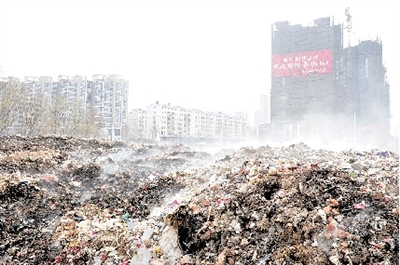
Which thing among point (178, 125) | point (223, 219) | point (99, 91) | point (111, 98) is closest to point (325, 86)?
point (178, 125)

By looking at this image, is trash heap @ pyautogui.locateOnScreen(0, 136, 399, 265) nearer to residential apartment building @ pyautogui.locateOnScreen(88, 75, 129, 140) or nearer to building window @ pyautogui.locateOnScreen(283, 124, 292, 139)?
building window @ pyautogui.locateOnScreen(283, 124, 292, 139)

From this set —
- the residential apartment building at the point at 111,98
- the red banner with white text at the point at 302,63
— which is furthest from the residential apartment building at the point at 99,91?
the red banner with white text at the point at 302,63

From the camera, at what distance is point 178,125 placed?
137 feet

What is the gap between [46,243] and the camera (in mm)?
4523

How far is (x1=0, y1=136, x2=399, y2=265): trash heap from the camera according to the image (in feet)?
10.1

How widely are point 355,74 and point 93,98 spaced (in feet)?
94.1

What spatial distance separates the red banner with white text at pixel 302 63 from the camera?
3203cm

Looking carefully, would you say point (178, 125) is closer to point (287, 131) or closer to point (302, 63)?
point (287, 131)

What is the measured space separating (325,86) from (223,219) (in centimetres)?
3077

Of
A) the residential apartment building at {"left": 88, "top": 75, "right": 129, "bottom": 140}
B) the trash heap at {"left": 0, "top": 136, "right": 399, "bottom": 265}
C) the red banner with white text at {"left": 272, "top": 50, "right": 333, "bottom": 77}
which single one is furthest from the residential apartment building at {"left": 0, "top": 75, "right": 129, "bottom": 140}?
the trash heap at {"left": 0, "top": 136, "right": 399, "bottom": 265}

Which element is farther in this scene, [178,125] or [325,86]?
Answer: [178,125]

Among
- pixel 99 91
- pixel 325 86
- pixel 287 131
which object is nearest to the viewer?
pixel 325 86

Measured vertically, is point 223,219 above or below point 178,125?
below

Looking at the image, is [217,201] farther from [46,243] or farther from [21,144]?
[21,144]
